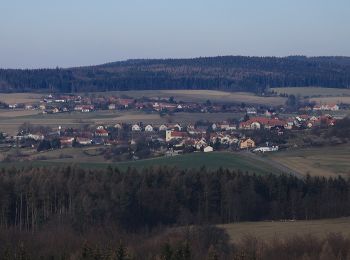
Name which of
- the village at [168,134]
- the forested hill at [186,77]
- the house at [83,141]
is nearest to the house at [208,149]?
the village at [168,134]

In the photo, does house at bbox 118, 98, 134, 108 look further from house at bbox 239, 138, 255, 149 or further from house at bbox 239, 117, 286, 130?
house at bbox 239, 138, 255, 149

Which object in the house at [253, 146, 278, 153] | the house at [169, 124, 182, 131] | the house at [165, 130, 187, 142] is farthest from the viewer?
the house at [169, 124, 182, 131]

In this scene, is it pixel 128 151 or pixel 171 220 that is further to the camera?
pixel 128 151

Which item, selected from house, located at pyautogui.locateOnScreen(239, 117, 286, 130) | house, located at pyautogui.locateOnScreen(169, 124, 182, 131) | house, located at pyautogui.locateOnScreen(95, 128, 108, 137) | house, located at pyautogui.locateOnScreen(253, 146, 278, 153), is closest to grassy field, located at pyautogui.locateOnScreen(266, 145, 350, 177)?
house, located at pyautogui.locateOnScreen(253, 146, 278, 153)

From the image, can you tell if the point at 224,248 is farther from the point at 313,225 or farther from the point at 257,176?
the point at 257,176

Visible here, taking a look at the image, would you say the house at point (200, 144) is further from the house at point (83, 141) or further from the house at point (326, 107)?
the house at point (326, 107)

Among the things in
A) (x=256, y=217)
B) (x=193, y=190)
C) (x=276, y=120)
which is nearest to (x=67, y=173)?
(x=193, y=190)
